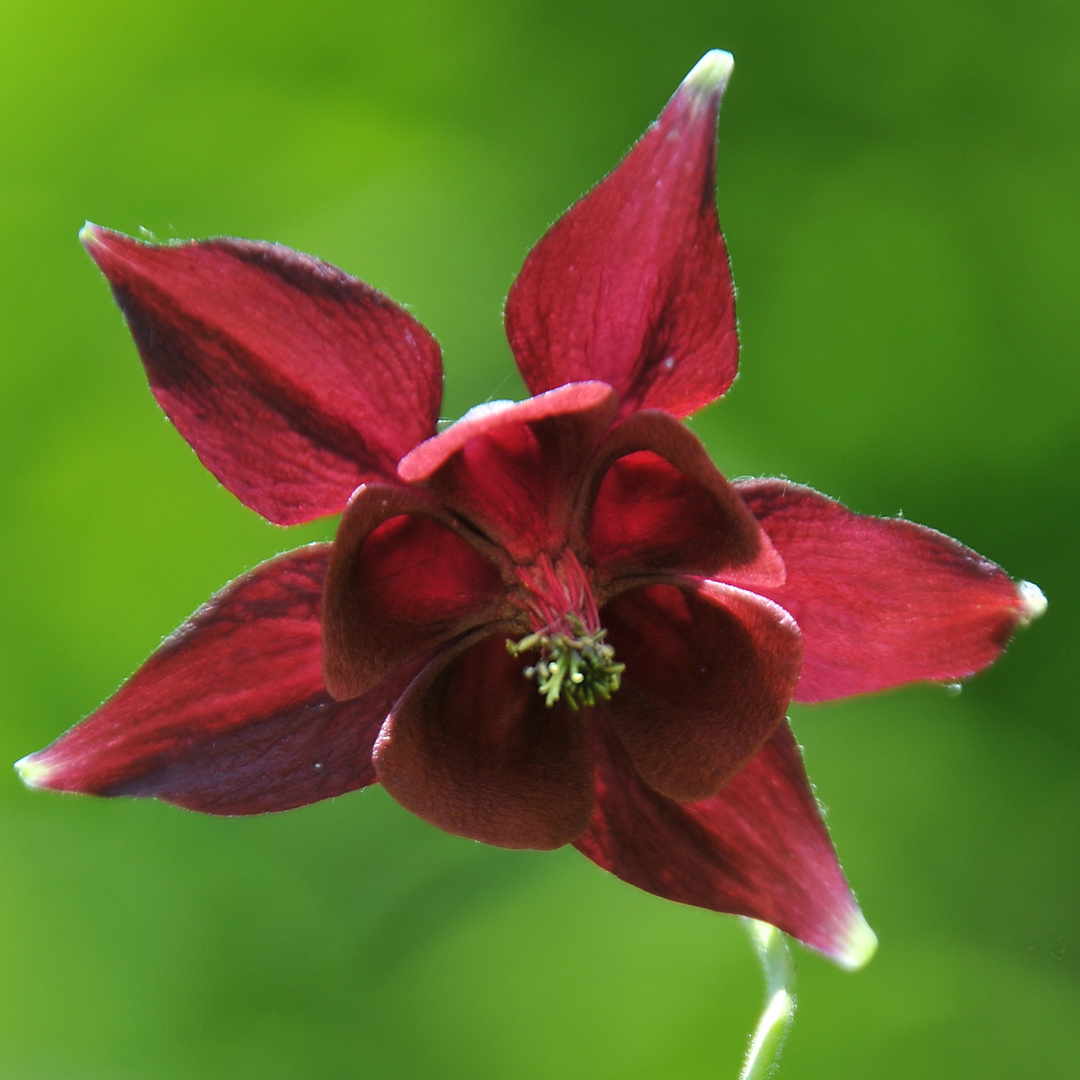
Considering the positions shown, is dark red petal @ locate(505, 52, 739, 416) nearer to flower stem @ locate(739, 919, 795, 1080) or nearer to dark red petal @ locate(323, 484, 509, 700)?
dark red petal @ locate(323, 484, 509, 700)

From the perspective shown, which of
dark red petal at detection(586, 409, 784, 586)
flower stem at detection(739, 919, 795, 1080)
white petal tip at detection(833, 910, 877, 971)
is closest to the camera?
dark red petal at detection(586, 409, 784, 586)

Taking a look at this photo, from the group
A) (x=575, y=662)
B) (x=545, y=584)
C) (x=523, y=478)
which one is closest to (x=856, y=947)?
(x=575, y=662)

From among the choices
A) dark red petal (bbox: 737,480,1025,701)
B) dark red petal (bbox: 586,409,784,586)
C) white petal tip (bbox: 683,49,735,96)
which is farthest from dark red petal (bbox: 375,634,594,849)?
white petal tip (bbox: 683,49,735,96)

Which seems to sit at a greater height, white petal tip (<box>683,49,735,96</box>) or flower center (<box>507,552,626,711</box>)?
white petal tip (<box>683,49,735,96</box>)

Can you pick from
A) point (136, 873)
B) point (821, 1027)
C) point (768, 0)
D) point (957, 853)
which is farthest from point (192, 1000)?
point (768, 0)

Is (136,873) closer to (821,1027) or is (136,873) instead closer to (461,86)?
(821,1027)

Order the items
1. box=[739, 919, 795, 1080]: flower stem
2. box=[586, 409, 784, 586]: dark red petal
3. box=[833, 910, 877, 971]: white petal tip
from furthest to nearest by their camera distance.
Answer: box=[739, 919, 795, 1080]: flower stem, box=[833, 910, 877, 971]: white petal tip, box=[586, 409, 784, 586]: dark red petal

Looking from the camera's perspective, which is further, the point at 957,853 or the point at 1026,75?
the point at 1026,75

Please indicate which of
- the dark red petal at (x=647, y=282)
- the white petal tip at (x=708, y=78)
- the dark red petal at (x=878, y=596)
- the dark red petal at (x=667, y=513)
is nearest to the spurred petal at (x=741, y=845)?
the dark red petal at (x=878, y=596)
